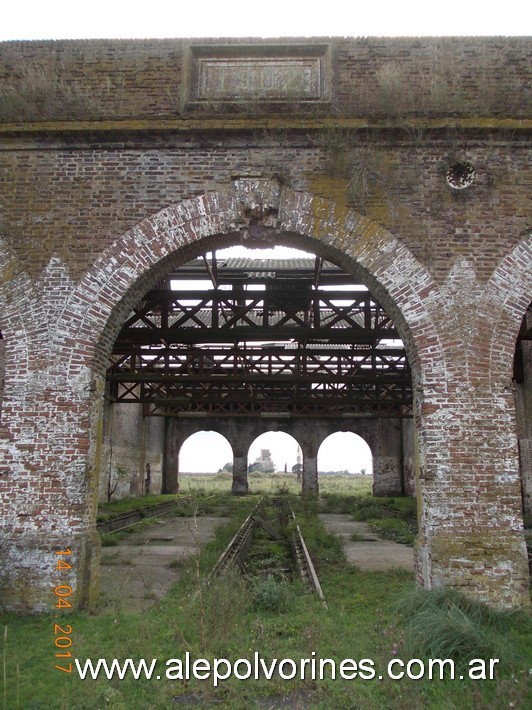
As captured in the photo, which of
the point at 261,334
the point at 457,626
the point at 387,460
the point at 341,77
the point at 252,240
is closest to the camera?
A: the point at 457,626

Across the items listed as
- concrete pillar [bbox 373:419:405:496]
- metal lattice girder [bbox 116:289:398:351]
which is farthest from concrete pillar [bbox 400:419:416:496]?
metal lattice girder [bbox 116:289:398:351]

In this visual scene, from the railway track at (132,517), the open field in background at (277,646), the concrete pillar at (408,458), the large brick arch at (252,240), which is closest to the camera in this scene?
the open field in background at (277,646)

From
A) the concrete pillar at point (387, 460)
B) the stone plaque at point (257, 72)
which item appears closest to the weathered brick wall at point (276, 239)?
the stone plaque at point (257, 72)

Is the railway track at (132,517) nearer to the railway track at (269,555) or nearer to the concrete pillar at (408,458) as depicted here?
the railway track at (269,555)

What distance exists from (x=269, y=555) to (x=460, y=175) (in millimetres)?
8379

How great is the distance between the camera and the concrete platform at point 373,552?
34.0 ft

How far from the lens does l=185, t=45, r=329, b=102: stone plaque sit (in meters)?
7.89

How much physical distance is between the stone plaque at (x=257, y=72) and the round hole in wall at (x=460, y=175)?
203 centimetres

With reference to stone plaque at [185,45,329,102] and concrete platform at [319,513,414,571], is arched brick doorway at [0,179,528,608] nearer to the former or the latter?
stone plaque at [185,45,329,102]

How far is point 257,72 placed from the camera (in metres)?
8.01

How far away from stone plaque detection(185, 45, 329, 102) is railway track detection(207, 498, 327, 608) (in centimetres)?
660

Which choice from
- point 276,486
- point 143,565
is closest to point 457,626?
point 143,565

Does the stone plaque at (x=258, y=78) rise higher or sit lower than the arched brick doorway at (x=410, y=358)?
higher

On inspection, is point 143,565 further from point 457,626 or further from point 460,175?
point 460,175
